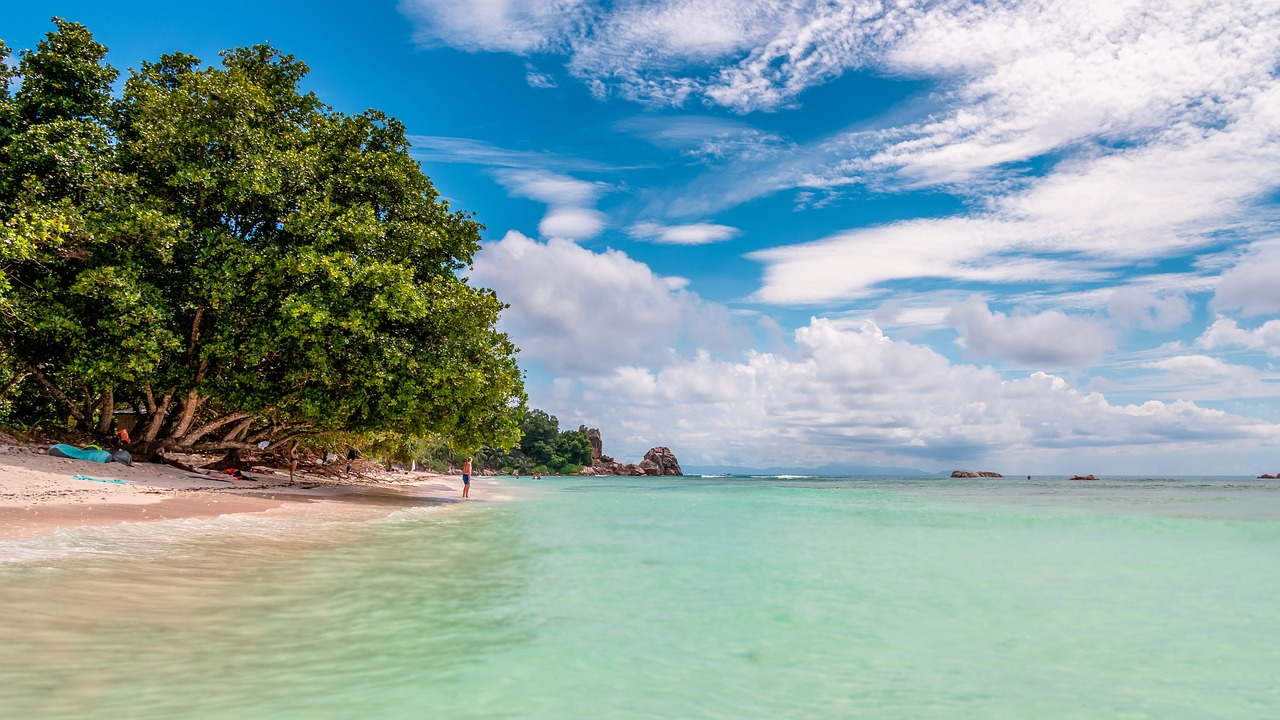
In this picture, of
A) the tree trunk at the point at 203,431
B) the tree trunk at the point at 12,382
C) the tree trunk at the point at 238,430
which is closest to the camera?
the tree trunk at the point at 203,431

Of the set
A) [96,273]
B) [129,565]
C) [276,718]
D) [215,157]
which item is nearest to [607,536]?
[129,565]

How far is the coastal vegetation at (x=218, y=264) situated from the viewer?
685 inches

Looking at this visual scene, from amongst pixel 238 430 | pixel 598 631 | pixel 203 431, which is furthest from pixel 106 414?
pixel 598 631

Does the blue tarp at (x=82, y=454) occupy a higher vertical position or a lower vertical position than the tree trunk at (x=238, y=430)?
lower

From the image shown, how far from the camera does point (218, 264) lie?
18391 mm

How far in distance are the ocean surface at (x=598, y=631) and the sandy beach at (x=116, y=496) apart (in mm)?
1223

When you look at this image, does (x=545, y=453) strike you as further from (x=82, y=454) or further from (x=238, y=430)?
(x=82, y=454)

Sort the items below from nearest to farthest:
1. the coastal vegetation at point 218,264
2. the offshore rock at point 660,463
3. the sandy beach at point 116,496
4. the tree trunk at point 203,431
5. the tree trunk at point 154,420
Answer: the sandy beach at point 116,496, the coastal vegetation at point 218,264, the tree trunk at point 154,420, the tree trunk at point 203,431, the offshore rock at point 660,463

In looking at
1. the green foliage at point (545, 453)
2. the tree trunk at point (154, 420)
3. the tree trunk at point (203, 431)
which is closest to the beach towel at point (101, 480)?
the tree trunk at point (154, 420)

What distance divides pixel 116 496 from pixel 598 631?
13.0 m

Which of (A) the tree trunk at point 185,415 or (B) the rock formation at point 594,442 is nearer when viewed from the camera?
(A) the tree trunk at point 185,415

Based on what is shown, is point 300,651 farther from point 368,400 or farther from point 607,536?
point 368,400

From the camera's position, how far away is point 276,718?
12.9ft

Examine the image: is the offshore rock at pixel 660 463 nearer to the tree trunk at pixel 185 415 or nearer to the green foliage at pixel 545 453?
the green foliage at pixel 545 453
